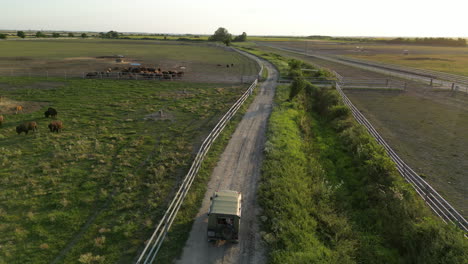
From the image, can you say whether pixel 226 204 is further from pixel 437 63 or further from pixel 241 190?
pixel 437 63

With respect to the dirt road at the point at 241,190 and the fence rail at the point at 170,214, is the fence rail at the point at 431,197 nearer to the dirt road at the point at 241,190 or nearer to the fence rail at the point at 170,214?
the dirt road at the point at 241,190

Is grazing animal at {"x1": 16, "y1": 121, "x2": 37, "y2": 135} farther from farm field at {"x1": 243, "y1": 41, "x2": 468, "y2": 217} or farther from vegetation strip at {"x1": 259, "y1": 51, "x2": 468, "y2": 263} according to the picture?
farm field at {"x1": 243, "y1": 41, "x2": 468, "y2": 217}

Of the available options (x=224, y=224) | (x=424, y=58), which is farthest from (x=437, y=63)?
(x=224, y=224)

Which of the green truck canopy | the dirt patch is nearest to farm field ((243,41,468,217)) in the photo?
the green truck canopy

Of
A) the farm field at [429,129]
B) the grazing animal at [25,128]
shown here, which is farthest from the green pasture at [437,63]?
the grazing animal at [25,128]

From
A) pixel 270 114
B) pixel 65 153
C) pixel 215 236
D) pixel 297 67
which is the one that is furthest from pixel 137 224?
pixel 297 67
